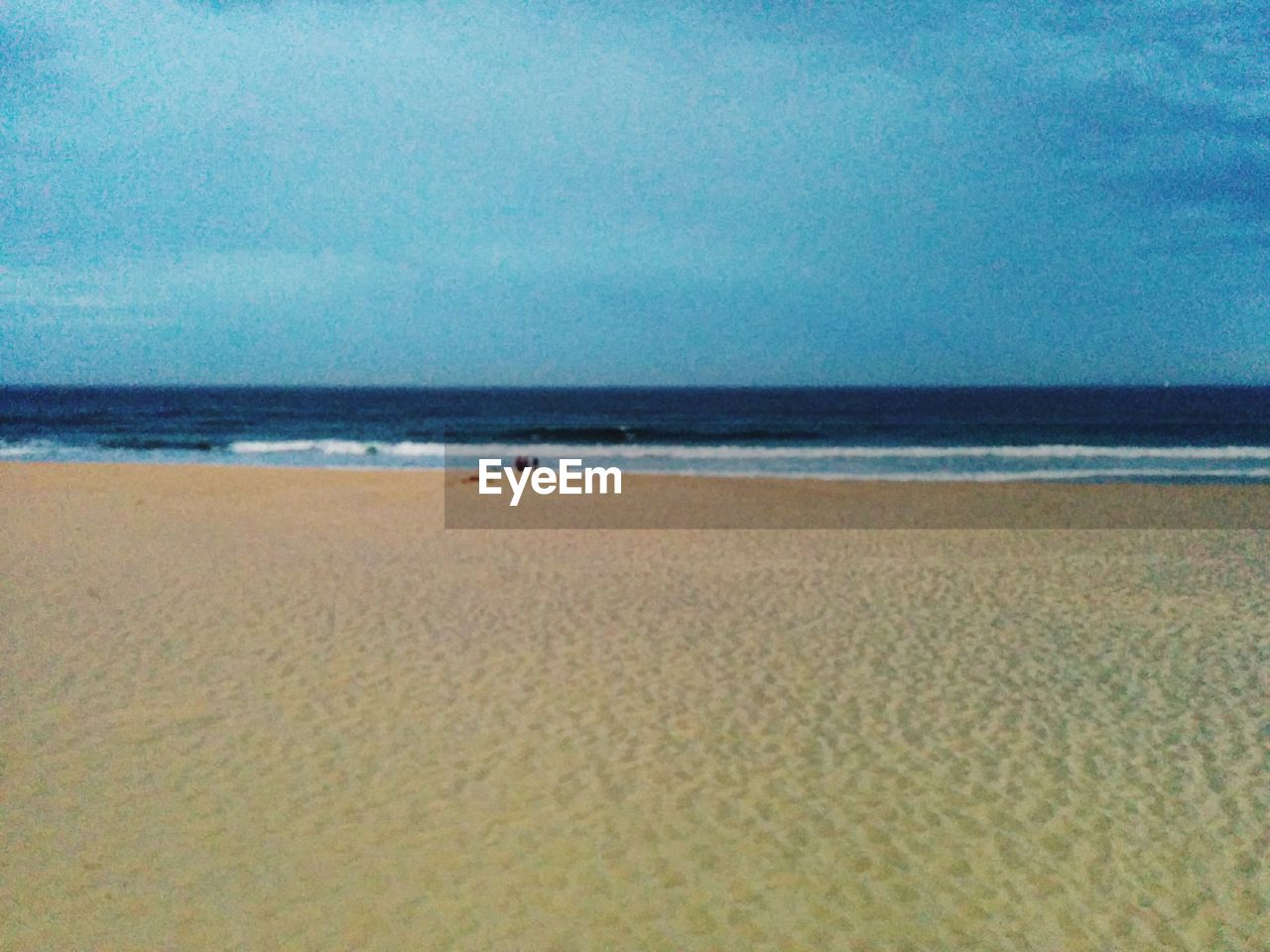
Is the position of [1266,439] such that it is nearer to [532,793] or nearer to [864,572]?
[864,572]

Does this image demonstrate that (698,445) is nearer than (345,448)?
No

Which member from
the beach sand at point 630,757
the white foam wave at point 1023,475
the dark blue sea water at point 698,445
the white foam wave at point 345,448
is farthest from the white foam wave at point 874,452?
the beach sand at point 630,757

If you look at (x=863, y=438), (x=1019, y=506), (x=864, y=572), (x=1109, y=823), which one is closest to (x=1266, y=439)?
(x=863, y=438)

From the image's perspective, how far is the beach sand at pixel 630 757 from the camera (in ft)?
12.4

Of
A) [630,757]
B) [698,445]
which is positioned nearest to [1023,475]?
[698,445]

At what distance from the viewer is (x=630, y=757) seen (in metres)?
5.23

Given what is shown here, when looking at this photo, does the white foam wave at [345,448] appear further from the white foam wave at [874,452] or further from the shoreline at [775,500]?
the shoreline at [775,500]

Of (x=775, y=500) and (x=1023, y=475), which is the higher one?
(x=1023, y=475)

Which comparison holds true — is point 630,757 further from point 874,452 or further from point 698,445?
point 698,445

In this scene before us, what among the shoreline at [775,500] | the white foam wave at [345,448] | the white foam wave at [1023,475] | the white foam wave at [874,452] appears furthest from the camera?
the white foam wave at [345,448]

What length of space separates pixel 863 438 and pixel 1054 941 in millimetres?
30955

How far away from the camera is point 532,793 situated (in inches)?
187

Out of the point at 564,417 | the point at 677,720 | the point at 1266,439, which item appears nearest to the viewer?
the point at 677,720

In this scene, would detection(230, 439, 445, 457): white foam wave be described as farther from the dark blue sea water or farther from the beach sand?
the beach sand
